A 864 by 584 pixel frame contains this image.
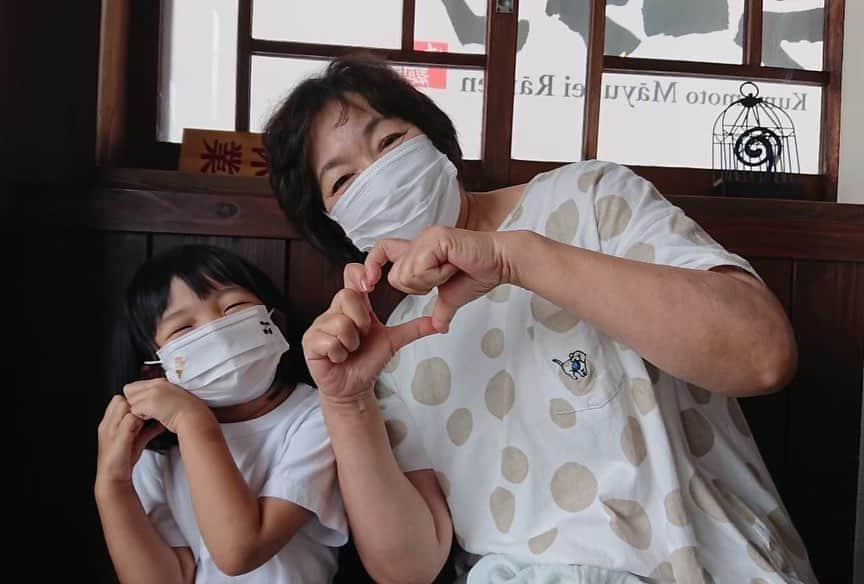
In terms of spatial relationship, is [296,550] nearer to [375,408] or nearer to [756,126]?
[375,408]

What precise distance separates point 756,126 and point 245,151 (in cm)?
104

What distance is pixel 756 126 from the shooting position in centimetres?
165

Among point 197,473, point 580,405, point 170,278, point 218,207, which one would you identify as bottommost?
point 197,473

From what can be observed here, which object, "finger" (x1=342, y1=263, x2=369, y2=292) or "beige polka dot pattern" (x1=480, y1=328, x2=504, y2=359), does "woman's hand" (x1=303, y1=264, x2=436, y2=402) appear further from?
"beige polka dot pattern" (x1=480, y1=328, x2=504, y2=359)

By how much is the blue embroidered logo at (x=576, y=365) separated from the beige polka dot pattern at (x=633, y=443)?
8 cm

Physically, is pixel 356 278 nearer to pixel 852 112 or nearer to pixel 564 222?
pixel 564 222

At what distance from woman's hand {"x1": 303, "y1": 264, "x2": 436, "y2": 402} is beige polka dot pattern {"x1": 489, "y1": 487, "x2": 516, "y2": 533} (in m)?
0.22

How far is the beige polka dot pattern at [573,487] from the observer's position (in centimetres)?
97

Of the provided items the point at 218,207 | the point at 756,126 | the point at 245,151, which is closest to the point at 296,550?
the point at 218,207

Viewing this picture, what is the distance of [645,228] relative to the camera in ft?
3.20

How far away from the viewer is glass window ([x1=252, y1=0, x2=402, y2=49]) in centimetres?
158

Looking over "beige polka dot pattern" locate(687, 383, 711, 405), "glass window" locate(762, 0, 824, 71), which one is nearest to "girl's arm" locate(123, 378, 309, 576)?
"beige polka dot pattern" locate(687, 383, 711, 405)

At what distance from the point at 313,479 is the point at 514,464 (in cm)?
27

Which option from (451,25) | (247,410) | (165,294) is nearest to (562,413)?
(247,410)
